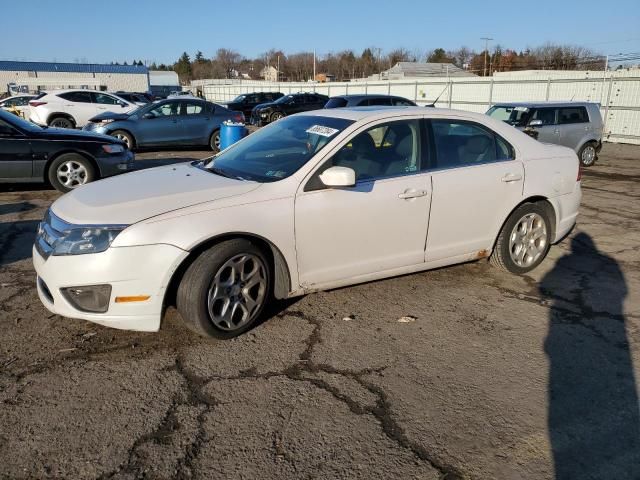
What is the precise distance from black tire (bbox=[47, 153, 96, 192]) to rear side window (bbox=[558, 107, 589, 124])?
10555 mm

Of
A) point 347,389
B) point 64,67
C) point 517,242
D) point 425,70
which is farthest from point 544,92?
point 64,67

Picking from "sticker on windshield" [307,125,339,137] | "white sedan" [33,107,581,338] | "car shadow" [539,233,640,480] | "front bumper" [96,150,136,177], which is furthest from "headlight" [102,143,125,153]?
"car shadow" [539,233,640,480]

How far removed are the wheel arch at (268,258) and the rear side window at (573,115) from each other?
1110cm

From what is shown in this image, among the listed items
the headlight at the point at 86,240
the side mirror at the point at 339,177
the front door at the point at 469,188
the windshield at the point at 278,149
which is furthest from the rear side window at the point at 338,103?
the headlight at the point at 86,240

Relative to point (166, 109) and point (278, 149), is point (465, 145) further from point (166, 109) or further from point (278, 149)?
point (166, 109)

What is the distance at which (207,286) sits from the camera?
351 centimetres

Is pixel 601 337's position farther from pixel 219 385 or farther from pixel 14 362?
pixel 14 362

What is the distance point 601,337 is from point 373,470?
2.36 m

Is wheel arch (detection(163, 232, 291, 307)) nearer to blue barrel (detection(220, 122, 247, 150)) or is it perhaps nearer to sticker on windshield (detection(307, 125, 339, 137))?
sticker on windshield (detection(307, 125, 339, 137))

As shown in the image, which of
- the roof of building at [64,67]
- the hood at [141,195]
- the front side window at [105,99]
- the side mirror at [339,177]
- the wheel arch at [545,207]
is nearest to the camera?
the hood at [141,195]

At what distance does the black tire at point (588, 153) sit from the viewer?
525 inches

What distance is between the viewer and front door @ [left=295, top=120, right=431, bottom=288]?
3881mm

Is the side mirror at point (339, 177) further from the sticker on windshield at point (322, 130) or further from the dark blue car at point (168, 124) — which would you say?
the dark blue car at point (168, 124)

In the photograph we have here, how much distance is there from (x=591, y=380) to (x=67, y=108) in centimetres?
1865
